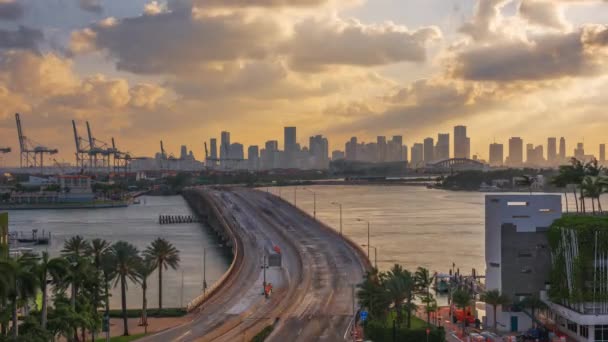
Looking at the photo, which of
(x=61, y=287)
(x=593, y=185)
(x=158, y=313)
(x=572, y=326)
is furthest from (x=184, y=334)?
(x=593, y=185)

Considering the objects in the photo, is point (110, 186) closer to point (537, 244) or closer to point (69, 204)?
point (69, 204)

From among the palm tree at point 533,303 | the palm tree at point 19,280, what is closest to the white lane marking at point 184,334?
the palm tree at point 19,280

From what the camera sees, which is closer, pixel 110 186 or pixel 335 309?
pixel 335 309

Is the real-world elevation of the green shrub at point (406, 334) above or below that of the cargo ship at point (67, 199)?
below

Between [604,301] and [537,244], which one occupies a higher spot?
[537,244]

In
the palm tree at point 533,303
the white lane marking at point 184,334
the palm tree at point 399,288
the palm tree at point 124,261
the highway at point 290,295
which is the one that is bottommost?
the white lane marking at point 184,334

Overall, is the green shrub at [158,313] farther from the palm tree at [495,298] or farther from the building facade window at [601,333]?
→ the building facade window at [601,333]

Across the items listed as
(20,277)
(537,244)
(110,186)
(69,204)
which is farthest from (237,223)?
(110,186)
